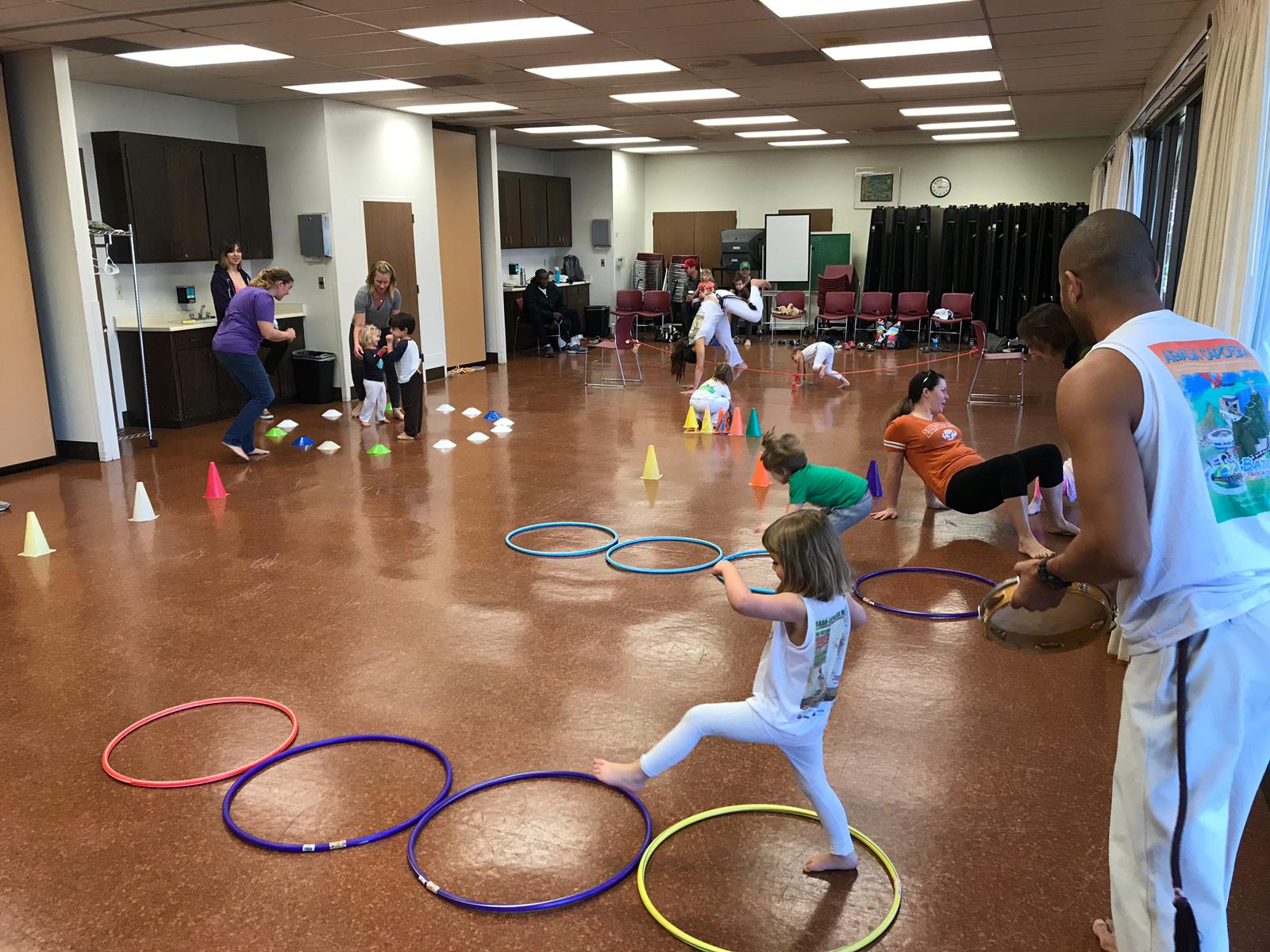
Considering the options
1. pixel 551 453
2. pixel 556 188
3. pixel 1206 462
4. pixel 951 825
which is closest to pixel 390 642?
pixel 951 825

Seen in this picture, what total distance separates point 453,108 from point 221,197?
3.01 metres

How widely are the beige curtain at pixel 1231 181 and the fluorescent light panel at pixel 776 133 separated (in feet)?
32.3

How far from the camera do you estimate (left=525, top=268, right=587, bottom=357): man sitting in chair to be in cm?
1603

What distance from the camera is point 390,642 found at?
457 centimetres

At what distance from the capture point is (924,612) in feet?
15.8

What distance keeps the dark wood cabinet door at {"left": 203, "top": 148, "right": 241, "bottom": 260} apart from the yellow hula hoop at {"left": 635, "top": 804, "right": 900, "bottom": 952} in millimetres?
9510

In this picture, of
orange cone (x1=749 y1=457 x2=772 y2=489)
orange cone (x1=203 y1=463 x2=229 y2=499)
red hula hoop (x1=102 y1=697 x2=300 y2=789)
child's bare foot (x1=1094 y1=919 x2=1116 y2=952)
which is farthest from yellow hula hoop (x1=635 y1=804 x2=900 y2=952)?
orange cone (x1=203 y1=463 x2=229 y2=499)

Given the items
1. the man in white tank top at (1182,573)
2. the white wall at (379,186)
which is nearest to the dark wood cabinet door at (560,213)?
the white wall at (379,186)

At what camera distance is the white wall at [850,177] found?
57.4 feet

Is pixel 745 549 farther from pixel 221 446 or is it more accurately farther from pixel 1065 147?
pixel 1065 147

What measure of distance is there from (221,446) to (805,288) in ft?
40.7

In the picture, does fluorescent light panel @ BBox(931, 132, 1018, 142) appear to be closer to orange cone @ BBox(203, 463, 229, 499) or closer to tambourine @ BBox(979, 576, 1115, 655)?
orange cone @ BBox(203, 463, 229, 499)

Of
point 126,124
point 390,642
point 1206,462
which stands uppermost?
point 126,124

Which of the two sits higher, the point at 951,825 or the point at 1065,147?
the point at 1065,147
